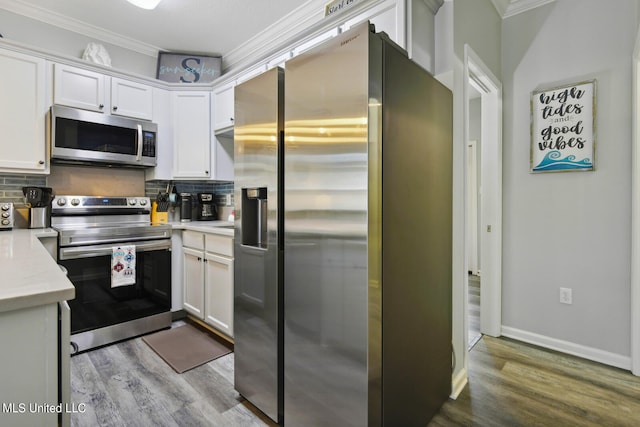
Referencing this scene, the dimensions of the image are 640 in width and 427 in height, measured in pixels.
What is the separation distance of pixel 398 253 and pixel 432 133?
0.65m

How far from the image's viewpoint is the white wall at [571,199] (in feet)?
6.91

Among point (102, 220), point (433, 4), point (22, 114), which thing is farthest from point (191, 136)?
point (433, 4)

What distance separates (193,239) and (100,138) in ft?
3.69

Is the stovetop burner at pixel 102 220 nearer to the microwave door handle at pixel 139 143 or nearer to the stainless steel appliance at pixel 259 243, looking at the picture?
the microwave door handle at pixel 139 143

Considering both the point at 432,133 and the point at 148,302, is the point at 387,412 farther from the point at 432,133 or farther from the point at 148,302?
the point at 148,302

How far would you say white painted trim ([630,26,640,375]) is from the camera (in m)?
1.96

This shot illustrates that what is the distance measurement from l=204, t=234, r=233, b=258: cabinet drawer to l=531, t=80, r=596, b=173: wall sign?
241 cm

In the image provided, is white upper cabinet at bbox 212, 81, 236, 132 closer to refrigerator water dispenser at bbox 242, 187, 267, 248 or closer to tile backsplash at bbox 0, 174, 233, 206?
tile backsplash at bbox 0, 174, 233, 206

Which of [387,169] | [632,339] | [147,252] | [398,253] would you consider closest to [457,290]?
[398,253]

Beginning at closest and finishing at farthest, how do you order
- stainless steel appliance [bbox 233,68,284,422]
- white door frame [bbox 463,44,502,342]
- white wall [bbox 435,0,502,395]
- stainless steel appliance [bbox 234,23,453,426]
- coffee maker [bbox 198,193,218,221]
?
stainless steel appliance [bbox 234,23,453,426]
stainless steel appliance [bbox 233,68,284,422]
white wall [bbox 435,0,502,395]
white door frame [bbox 463,44,502,342]
coffee maker [bbox 198,193,218,221]

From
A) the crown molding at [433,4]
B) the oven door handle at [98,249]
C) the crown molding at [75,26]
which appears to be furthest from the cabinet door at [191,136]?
the crown molding at [433,4]

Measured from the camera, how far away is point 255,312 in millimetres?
1630

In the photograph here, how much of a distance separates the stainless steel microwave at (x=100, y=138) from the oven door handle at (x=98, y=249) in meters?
0.75

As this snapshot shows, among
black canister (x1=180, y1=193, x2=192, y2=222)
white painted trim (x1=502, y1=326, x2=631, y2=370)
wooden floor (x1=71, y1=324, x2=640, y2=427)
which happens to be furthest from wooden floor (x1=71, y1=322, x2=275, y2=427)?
white painted trim (x1=502, y1=326, x2=631, y2=370)
